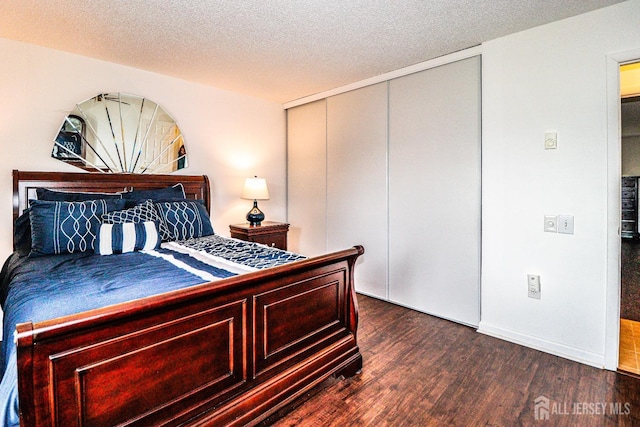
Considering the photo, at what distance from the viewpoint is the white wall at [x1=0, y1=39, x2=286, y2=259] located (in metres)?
2.61

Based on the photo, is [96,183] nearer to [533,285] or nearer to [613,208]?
[533,285]

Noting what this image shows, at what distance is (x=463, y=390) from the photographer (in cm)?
194

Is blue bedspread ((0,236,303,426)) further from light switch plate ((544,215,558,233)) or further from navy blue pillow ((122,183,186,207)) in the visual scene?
light switch plate ((544,215,558,233))

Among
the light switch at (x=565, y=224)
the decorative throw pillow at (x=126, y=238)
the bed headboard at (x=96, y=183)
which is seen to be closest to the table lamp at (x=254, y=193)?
the bed headboard at (x=96, y=183)

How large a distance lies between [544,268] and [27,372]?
294cm

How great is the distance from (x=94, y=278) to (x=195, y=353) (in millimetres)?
738

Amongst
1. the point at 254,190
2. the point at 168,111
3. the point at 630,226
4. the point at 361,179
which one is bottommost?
the point at 630,226

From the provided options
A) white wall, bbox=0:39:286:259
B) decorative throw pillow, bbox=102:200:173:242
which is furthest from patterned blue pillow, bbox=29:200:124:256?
white wall, bbox=0:39:286:259

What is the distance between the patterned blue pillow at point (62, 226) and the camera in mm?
2188

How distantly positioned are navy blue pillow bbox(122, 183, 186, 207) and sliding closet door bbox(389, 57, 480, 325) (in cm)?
215

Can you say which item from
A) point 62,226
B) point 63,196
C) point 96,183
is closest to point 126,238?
point 62,226

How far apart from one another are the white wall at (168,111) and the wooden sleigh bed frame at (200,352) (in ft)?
7.62

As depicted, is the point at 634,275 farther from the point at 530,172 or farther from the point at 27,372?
the point at 27,372

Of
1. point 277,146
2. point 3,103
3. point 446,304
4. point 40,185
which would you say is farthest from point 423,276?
point 3,103
